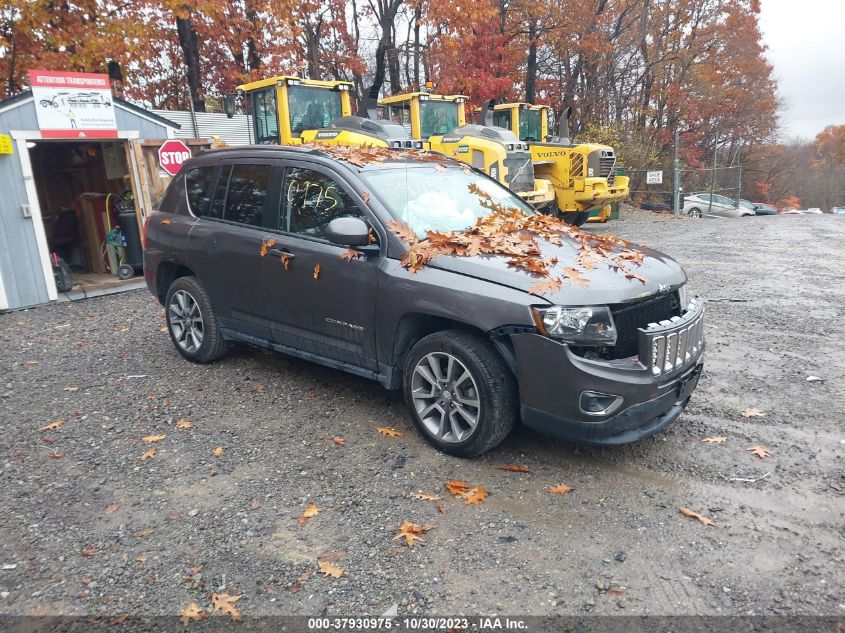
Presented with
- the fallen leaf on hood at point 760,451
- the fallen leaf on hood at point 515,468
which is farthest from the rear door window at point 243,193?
the fallen leaf on hood at point 760,451

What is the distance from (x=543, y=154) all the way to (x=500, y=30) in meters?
10.6

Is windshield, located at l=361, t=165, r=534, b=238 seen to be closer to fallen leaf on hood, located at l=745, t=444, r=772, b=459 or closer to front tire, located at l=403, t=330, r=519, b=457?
front tire, located at l=403, t=330, r=519, b=457

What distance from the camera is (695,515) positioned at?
3441 mm

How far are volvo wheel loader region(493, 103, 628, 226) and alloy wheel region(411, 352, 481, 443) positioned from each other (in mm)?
13686

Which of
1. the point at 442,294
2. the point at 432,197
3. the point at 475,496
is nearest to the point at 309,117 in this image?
the point at 432,197

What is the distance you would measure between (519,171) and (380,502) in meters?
12.7

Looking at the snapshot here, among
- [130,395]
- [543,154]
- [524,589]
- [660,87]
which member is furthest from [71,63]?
[660,87]

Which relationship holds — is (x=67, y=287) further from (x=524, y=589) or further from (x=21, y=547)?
(x=524, y=589)

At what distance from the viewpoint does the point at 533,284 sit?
3.69 metres

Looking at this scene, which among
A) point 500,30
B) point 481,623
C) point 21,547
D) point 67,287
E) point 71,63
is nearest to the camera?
point 481,623

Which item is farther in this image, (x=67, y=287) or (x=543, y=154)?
(x=543, y=154)

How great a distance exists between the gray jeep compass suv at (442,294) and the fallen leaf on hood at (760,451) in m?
0.56

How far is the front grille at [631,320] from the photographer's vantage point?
3.74m

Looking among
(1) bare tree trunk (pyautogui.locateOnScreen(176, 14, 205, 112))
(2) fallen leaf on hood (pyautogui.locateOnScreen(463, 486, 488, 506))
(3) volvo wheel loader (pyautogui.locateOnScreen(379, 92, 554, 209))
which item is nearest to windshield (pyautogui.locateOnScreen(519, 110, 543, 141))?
(3) volvo wheel loader (pyautogui.locateOnScreen(379, 92, 554, 209))
